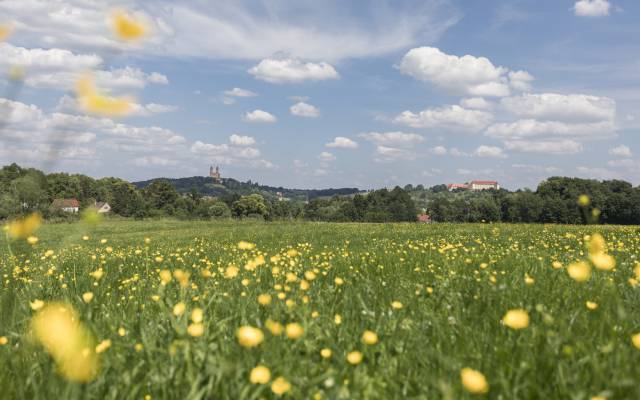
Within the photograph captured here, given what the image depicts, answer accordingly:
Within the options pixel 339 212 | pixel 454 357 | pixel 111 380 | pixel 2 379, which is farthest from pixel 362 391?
pixel 339 212

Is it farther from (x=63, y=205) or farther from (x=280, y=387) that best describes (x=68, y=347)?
(x=63, y=205)

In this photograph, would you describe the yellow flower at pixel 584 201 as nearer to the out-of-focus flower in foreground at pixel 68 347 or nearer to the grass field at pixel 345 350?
the grass field at pixel 345 350

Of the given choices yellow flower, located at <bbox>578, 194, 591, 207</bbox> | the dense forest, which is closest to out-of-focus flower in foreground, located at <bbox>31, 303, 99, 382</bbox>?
the dense forest

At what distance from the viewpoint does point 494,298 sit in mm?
3611

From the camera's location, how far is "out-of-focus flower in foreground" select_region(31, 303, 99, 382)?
2.12 meters

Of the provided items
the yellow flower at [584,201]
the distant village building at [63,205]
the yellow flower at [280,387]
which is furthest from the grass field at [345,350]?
the distant village building at [63,205]

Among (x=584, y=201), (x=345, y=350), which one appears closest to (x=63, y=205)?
(x=345, y=350)

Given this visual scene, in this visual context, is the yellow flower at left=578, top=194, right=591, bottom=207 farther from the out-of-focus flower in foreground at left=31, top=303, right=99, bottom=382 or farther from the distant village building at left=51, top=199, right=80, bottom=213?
the distant village building at left=51, top=199, right=80, bottom=213

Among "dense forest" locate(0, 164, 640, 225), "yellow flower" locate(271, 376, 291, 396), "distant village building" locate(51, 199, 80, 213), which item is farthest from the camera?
"dense forest" locate(0, 164, 640, 225)

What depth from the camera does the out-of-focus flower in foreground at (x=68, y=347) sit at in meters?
2.12

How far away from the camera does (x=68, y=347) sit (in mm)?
2406

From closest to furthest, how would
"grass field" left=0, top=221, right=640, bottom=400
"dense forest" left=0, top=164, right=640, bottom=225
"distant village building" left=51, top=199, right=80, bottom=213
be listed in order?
"grass field" left=0, top=221, right=640, bottom=400 < "distant village building" left=51, top=199, right=80, bottom=213 < "dense forest" left=0, top=164, right=640, bottom=225

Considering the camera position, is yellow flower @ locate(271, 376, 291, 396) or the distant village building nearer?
yellow flower @ locate(271, 376, 291, 396)

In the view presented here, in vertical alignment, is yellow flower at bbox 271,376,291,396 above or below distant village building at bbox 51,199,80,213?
below
